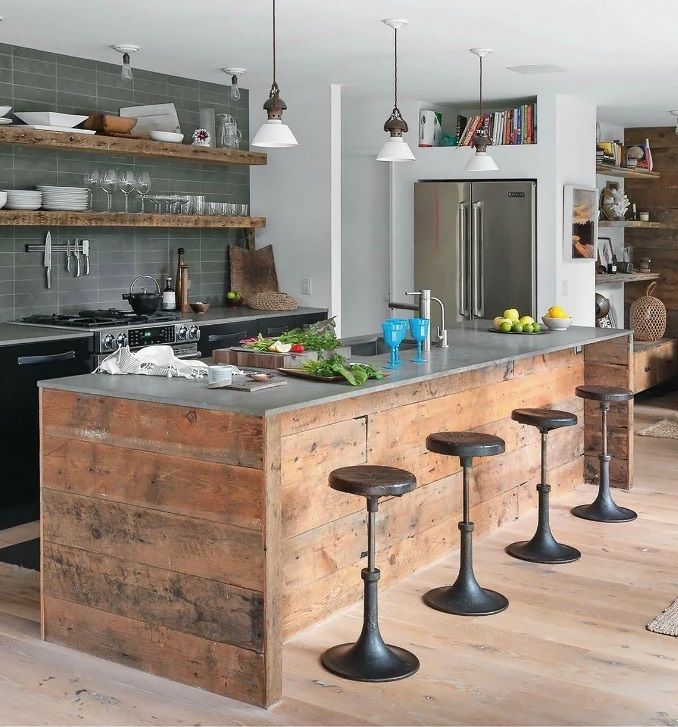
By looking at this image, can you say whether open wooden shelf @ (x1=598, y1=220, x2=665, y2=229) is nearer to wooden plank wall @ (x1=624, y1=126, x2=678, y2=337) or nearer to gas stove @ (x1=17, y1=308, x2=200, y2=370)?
wooden plank wall @ (x1=624, y1=126, x2=678, y2=337)

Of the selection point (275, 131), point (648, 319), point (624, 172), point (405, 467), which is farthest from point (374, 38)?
point (648, 319)

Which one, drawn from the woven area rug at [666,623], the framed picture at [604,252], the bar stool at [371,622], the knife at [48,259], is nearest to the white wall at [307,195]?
the knife at [48,259]

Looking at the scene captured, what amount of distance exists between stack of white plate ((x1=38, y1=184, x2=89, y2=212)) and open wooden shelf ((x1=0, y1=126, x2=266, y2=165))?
24 centimetres

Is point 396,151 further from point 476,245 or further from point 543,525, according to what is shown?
point 476,245

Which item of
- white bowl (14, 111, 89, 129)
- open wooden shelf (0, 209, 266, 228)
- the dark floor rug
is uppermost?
white bowl (14, 111, 89, 129)

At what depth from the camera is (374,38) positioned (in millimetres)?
5691

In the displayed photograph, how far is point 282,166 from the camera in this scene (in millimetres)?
7668

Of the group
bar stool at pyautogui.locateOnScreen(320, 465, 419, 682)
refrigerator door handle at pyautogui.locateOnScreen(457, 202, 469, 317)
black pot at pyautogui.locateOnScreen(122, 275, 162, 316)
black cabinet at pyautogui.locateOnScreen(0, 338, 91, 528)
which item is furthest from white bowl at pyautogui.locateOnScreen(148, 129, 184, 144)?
bar stool at pyautogui.locateOnScreen(320, 465, 419, 682)

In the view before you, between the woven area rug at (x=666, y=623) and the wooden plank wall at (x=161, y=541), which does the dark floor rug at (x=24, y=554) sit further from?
the woven area rug at (x=666, y=623)

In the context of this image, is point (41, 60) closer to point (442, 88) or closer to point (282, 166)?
point (282, 166)

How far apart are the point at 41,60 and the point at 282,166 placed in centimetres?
206

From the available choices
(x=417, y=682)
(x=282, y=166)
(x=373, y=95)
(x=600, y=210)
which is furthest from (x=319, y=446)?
(x=600, y=210)

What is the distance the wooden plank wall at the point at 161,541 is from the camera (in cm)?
329

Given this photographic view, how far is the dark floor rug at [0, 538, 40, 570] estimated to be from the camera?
185 inches
